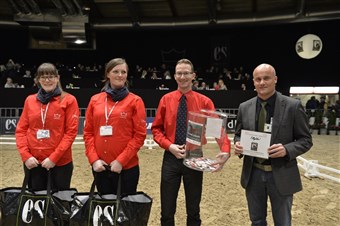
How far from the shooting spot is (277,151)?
73.4 inches

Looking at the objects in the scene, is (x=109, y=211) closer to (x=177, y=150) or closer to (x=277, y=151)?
(x=177, y=150)

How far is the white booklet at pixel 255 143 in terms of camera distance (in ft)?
6.18

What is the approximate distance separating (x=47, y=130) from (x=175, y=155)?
3.18 feet

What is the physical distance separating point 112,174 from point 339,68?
45.3 feet

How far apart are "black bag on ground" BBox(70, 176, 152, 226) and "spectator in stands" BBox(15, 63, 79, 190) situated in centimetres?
42

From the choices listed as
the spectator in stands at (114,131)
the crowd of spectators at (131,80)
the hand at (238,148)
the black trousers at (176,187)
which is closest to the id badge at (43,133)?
the spectator in stands at (114,131)

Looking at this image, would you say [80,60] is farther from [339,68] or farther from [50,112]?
[50,112]

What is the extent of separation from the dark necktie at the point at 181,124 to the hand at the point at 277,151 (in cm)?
67

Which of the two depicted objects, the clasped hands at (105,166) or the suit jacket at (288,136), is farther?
the clasped hands at (105,166)

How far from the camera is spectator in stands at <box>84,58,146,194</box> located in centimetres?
216

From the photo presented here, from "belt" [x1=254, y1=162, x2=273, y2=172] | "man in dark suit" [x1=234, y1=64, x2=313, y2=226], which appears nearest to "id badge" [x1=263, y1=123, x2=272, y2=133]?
"man in dark suit" [x1=234, y1=64, x2=313, y2=226]

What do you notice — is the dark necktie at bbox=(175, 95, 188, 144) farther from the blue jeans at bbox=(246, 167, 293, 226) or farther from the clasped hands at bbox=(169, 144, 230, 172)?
the blue jeans at bbox=(246, 167, 293, 226)

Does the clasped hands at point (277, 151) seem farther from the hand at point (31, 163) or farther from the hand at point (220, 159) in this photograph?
the hand at point (31, 163)

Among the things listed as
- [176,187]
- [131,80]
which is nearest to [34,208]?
[176,187]
